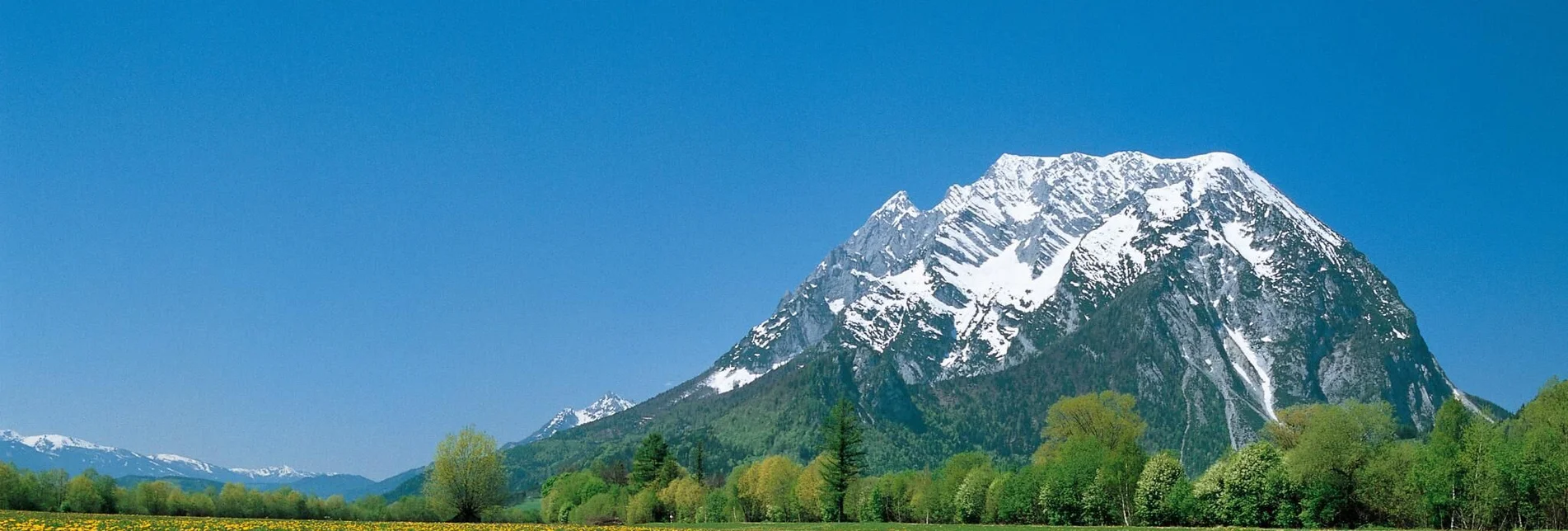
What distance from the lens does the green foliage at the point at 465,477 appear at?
112 m

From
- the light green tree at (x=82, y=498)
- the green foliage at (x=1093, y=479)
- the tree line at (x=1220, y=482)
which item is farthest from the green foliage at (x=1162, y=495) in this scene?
the light green tree at (x=82, y=498)

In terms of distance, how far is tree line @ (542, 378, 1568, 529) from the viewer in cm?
8581

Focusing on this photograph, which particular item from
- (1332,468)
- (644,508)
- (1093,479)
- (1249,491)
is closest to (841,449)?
(644,508)

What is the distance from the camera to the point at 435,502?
367ft

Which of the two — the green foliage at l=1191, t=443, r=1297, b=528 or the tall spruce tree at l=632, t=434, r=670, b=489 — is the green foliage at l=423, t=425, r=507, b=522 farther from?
the green foliage at l=1191, t=443, r=1297, b=528

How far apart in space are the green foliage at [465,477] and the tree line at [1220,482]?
4550 cm

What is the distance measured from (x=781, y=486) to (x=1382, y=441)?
98.5m

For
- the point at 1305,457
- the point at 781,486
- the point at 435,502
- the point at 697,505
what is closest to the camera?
the point at 1305,457

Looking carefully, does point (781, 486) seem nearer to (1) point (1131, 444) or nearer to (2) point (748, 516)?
(2) point (748, 516)

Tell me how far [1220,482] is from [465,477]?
234 feet

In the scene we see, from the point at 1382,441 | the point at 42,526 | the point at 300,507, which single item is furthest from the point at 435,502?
the point at 1382,441

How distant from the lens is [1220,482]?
10488 cm

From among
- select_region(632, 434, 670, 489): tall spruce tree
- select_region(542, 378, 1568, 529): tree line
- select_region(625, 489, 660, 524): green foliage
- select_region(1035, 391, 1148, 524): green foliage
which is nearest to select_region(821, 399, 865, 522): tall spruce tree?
select_region(542, 378, 1568, 529): tree line

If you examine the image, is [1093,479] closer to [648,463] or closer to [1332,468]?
[1332,468]
